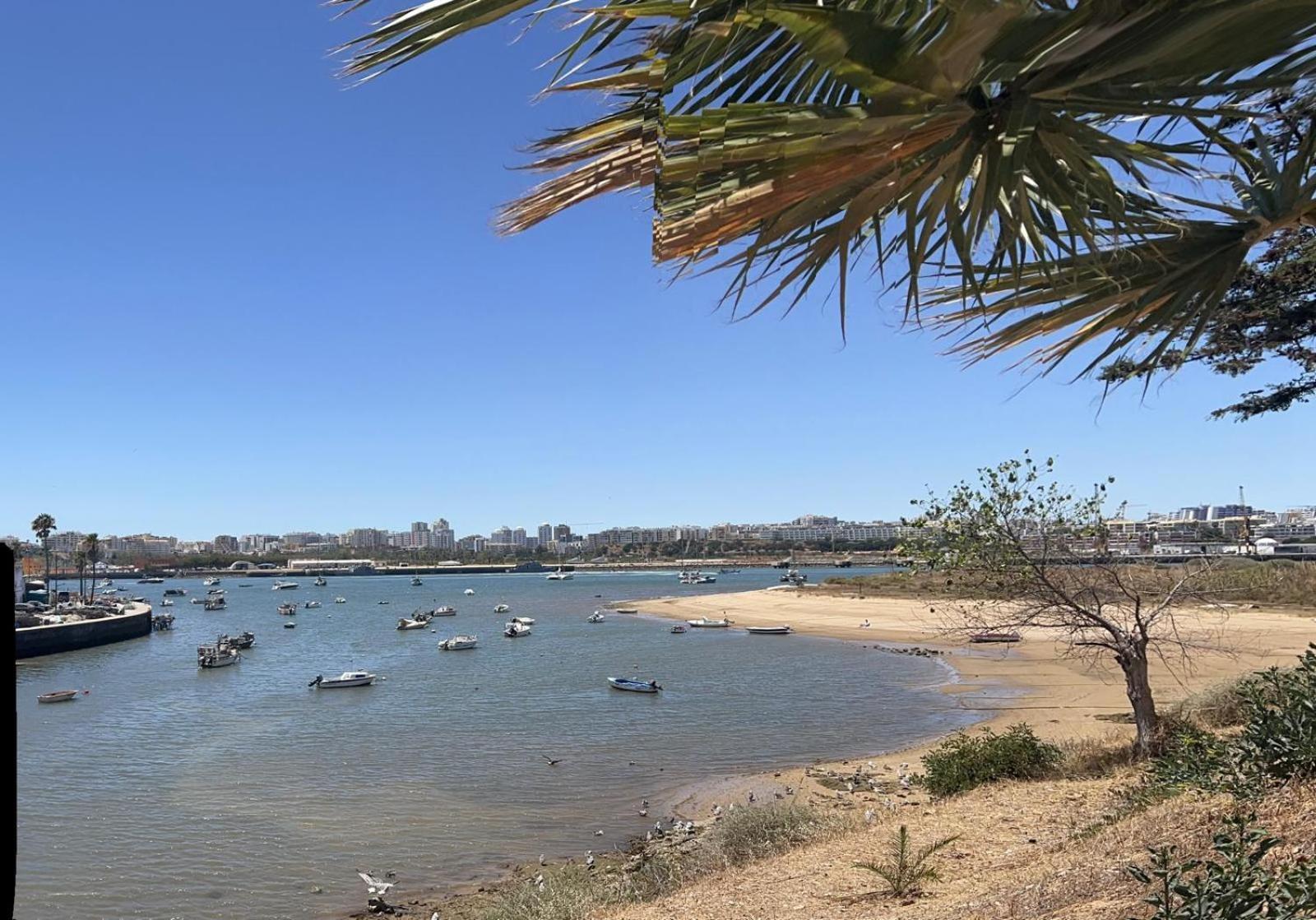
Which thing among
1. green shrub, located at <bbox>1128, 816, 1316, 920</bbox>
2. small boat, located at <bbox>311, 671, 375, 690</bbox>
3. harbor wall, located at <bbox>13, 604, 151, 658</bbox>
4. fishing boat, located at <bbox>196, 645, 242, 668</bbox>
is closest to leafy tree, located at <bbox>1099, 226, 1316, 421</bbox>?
green shrub, located at <bbox>1128, 816, 1316, 920</bbox>

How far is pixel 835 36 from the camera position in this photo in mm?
1474

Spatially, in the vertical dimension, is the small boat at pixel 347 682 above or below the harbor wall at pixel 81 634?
below

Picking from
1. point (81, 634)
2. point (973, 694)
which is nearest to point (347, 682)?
point (973, 694)

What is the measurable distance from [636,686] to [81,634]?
138 feet

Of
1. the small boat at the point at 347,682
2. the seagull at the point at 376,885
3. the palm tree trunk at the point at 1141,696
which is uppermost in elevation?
the palm tree trunk at the point at 1141,696

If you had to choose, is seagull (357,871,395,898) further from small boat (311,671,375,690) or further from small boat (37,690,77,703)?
small boat (37,690,77,703)

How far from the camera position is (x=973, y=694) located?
33625mm

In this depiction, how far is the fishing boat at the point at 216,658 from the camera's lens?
1964 inches

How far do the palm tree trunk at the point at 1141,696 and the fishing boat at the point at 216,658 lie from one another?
158ft

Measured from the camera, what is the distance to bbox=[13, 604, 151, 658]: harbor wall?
53938 millimetres

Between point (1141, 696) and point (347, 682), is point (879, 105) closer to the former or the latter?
point (1141, 696)

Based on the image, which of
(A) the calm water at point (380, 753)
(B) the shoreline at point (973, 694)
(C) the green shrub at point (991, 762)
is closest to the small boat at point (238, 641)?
(A) the calm water at point (380, 753)

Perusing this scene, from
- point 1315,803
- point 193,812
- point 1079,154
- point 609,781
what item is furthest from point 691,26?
point 193,812

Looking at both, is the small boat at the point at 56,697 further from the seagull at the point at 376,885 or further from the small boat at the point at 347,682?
the seagull at the point at 376,885
